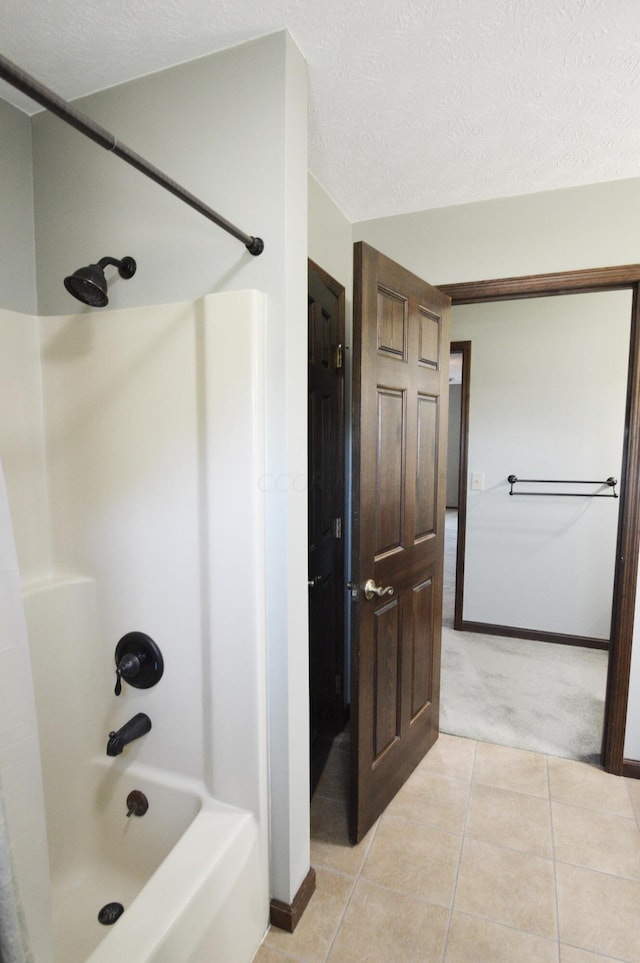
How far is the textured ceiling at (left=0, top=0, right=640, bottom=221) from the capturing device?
3.61 feet

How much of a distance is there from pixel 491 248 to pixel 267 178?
47.3 inches

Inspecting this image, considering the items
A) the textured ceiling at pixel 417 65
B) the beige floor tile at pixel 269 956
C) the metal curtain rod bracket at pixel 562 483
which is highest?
the textured ceiling at pixel 417 65

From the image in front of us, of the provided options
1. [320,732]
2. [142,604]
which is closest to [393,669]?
[320,732]

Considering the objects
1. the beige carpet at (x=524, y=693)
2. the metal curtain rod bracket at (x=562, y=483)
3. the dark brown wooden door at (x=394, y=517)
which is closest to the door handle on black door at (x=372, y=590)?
the dark brown wooden door at (x=394, y=517)

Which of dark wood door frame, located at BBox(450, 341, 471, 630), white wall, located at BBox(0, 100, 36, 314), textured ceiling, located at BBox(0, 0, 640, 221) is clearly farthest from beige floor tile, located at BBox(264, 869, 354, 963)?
textured ceiling, located at BBox(0, 0, 640, 221)

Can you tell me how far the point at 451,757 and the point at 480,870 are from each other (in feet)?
1.89

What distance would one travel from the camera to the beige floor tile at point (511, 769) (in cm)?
194

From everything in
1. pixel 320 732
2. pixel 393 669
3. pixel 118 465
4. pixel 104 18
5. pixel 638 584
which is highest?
pixel 104 18

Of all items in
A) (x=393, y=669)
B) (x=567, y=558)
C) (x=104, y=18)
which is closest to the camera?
(x=104, y=18)

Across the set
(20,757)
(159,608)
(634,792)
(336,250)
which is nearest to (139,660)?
(159,608)

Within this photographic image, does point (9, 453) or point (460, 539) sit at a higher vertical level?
point (9, 453)

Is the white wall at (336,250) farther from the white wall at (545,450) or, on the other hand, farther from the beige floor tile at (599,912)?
the white wall at (545,450)

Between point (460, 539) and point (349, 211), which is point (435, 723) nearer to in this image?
point (460, 539)

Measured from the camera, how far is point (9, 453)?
4.65ft
